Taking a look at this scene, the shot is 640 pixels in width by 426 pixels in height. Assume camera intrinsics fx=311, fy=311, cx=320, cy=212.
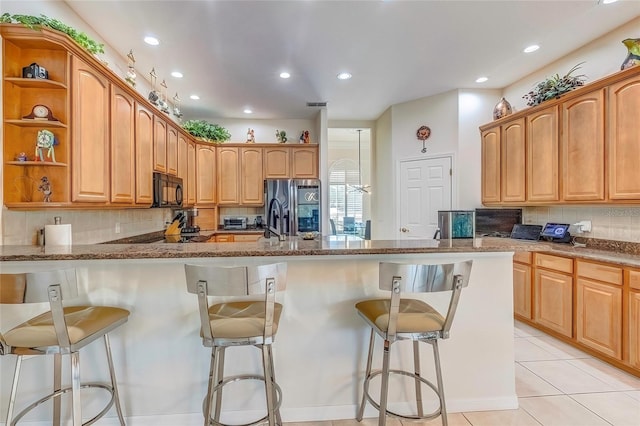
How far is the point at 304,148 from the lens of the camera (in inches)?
211

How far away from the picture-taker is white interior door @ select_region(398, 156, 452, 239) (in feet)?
14.9

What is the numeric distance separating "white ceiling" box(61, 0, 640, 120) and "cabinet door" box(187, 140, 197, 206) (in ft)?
2.69

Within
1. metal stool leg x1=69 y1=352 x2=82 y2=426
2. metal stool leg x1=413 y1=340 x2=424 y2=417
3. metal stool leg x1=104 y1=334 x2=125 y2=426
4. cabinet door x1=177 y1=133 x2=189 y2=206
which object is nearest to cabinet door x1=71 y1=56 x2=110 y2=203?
metal stool leg x1=104 y1=334 x2=125 y2=426

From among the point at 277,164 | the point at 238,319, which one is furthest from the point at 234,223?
the point at 238,319

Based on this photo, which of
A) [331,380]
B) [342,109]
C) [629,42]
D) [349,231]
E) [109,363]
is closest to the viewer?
[109,363]

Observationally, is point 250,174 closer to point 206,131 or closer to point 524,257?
point 206,131

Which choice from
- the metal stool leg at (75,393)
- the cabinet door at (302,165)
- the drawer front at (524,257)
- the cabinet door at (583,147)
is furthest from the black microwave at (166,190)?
the cabinet door at (583,147)

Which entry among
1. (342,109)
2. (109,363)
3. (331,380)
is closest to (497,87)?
(342,109)

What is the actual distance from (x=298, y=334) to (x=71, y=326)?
1.17 meters

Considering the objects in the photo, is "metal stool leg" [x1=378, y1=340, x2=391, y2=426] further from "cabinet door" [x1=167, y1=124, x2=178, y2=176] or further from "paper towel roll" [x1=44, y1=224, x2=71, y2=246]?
"cabinet door" [x1=167, y1=124, x2=178, y2=176]

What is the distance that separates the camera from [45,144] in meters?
1.98

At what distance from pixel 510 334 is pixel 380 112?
431 cm

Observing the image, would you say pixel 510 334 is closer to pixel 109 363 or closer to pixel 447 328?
pixel 447 328

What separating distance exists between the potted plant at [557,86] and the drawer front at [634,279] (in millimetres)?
1848
